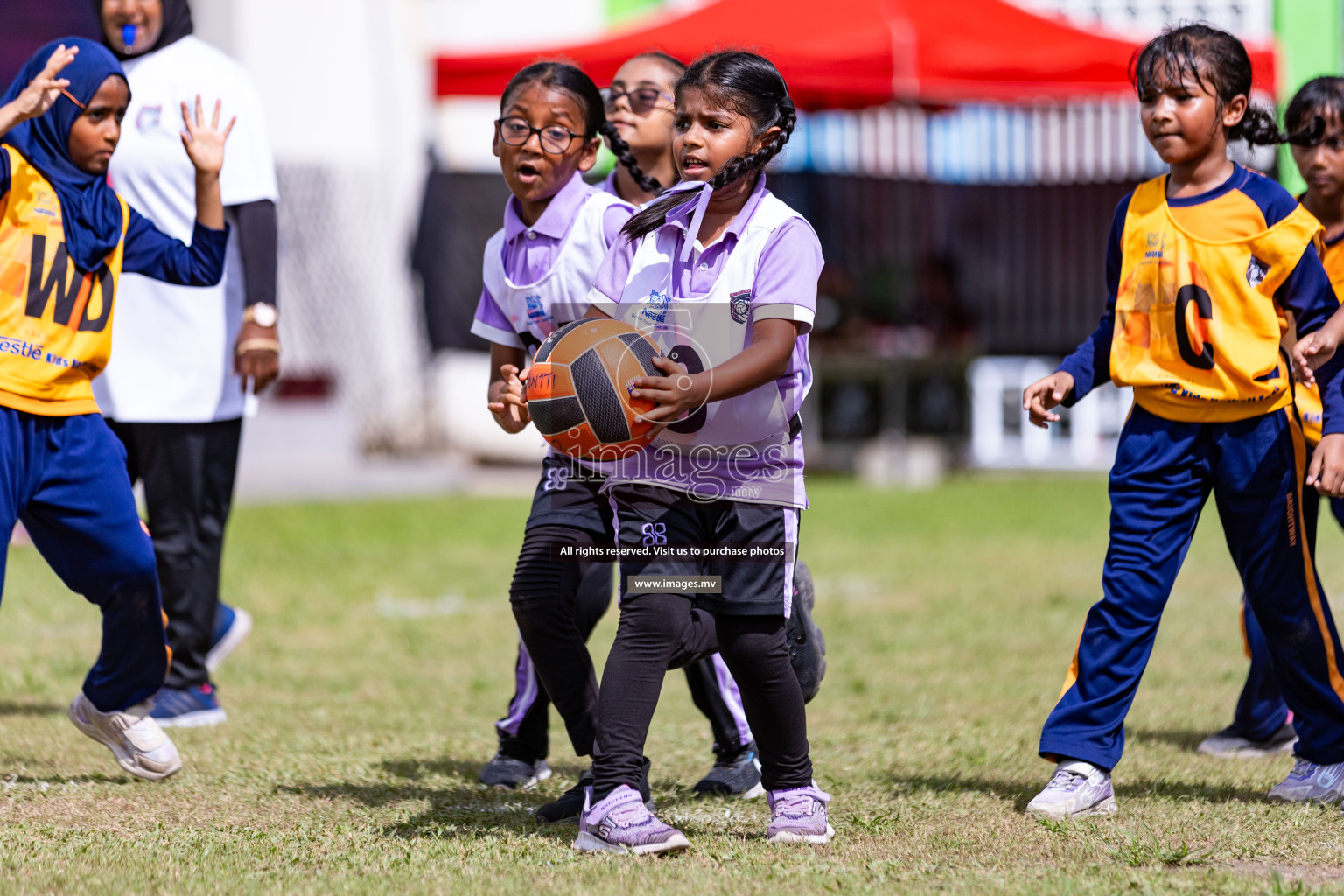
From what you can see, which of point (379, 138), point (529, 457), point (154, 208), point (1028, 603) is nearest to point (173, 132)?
point (154, 208)

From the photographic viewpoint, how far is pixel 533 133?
14.1ft

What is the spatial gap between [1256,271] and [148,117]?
355 centimetres

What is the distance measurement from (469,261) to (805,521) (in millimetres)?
5353

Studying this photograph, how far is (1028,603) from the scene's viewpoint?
8.09 meters

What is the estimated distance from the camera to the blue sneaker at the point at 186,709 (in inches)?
217

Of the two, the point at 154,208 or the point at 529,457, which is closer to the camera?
the point at 154,208

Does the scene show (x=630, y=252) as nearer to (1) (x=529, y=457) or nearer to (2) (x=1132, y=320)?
(2) (x=1132, y=320)

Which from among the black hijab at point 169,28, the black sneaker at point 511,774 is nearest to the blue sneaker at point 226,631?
the black sneaker at point 511,774

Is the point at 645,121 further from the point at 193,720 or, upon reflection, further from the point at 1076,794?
the point at 193,720

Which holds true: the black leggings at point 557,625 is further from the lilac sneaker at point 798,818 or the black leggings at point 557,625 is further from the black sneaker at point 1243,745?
the black sneaker at point 1243,745

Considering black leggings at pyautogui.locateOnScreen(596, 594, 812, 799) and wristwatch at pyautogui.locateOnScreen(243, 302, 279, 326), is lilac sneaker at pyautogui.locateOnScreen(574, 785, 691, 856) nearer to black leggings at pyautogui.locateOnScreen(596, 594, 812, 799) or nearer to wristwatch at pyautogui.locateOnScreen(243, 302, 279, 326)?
black leggings at pyautogui.locateOnScreen(596, 594, 812, 799)

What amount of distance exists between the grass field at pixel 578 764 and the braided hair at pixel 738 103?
5.00ft

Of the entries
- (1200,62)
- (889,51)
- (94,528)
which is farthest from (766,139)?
(889,51)

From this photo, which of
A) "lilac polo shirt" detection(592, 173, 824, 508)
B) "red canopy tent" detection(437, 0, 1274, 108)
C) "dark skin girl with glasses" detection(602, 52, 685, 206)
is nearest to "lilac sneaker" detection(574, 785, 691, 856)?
"lilac polo shirt" detection(592, 173, 824, 508)
